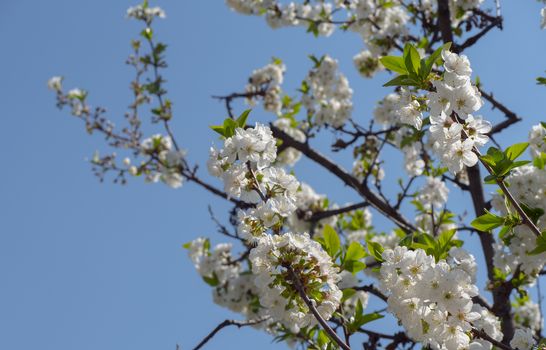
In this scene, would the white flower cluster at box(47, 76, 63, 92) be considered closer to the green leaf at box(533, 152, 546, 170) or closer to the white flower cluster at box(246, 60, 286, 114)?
the white flower cluster at box(246, 60, 286, 114)

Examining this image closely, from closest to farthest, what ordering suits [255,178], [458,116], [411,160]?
[458,116] < [255,178] < [411,160]

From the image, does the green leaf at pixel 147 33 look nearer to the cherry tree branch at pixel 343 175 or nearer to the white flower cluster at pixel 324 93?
the white flower cluster at pixel 324 93

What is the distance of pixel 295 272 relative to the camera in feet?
7.57

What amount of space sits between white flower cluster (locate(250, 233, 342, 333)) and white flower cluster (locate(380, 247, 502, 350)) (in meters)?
0.25

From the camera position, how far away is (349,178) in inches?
215

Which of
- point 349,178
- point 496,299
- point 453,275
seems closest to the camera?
point 453,275

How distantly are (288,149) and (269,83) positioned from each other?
1.08 meters

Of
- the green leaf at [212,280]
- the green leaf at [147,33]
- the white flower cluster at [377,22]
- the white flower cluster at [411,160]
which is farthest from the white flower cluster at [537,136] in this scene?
the green leaf at [147,33]

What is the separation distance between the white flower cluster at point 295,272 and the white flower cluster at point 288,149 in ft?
18.1

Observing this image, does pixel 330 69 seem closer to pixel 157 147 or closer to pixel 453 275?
pixel 157 147

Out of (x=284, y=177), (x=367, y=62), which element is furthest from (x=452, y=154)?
(x=367, y=62)

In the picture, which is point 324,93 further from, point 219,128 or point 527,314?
point 219,128

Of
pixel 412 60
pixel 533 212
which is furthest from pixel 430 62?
pixel 533 212

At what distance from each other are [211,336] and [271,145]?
3.21ft
